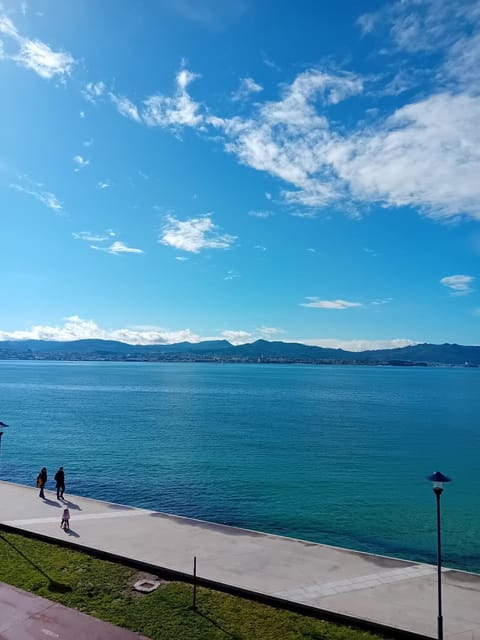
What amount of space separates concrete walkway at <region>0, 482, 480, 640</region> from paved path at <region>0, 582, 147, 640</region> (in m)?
3.02

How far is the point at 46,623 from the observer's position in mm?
10594

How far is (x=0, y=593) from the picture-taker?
1188 centimetres

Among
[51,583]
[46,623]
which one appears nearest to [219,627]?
[46,623]

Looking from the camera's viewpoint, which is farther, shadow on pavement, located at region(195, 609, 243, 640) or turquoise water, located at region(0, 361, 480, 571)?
turquoise water, located at region(0, 361, 480, 571)

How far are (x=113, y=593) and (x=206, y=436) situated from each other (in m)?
34.0

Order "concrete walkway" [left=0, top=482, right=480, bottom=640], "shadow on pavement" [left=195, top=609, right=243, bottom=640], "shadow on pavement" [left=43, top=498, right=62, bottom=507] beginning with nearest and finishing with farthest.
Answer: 1. "shadow on pavement" [left=195, top=609, right=243, bottom=640]
2. "concrete walkway" [left=0, top=482, right=480, bottom=640]
3. "shadow on pavement" [left=43, top=498, right=62, bottom=507]

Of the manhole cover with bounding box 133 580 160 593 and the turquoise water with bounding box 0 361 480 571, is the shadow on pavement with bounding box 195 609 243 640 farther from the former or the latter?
the turquoise water with bounding box 0 361 480 571

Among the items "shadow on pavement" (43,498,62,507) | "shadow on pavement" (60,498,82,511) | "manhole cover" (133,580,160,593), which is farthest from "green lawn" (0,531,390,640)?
"shadow on pavement" (43,498,62,507)

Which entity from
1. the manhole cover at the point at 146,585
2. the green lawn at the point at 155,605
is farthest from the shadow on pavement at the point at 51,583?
the manhole cover at the point at 146,585

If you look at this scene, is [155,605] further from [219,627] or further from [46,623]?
[46,623]

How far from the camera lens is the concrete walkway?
11633 mm

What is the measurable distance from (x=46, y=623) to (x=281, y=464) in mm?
25427

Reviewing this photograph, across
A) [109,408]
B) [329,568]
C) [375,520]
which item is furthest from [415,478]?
[109,408]

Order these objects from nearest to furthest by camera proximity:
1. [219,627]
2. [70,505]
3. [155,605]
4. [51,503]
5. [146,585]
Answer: [219,627] < [155,605] < [146,585] < [70,505] < [51,503]
